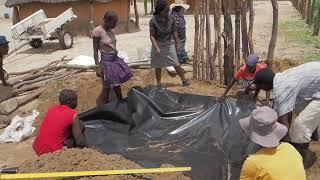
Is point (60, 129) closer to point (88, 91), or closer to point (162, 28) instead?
point (162, 28)

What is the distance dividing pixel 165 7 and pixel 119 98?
1.45 meters

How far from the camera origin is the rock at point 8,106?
6492mm

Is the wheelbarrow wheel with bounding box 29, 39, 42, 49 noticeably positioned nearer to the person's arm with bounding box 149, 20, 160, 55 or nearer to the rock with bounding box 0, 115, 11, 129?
the rock with bounding box 0, 115, 11, 129

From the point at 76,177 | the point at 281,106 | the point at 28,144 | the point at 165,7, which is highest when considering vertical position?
the point at 165,7

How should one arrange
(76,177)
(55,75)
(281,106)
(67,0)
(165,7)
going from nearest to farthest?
(76,177), (281,106), (165,7), (55,75), (67,0)

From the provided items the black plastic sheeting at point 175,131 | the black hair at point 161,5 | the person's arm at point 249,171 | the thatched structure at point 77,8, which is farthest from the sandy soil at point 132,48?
the person's arm at point 249,171

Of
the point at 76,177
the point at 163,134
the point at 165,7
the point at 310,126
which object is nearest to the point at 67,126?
the point at 76,177

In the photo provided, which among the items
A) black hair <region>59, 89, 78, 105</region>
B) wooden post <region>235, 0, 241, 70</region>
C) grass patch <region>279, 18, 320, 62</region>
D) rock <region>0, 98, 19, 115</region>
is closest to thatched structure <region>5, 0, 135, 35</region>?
grass patch <region>279, 18, 320, 62</region>

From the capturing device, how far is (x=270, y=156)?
2455 millimetres

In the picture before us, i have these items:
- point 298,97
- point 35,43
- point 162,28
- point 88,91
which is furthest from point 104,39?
point 35,43

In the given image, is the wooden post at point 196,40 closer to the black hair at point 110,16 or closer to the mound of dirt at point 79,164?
the black hair at point 110,16

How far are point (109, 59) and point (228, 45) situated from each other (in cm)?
185

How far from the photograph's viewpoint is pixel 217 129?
195 inches

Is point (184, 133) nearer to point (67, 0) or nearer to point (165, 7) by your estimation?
point (165, 7)
